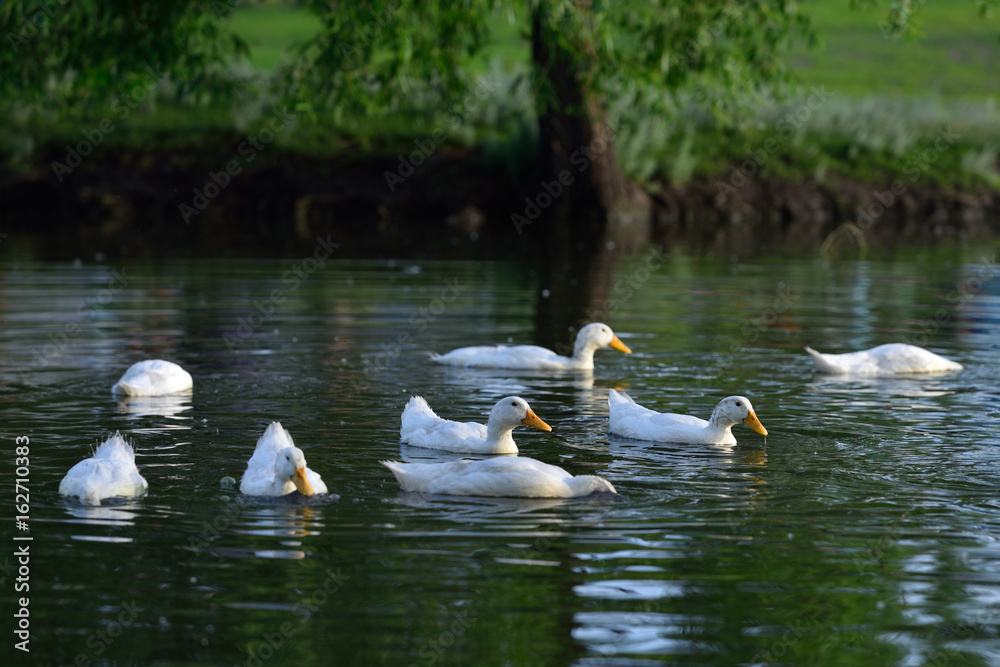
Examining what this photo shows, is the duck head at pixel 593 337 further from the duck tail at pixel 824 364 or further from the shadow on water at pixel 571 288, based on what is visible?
the duck tail at pixel 824 364

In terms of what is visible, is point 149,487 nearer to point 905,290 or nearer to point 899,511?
point 899,511

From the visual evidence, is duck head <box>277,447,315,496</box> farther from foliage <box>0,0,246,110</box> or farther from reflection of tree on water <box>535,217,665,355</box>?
foliage <box>0,0,246,110</box>

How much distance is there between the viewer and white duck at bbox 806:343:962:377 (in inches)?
545

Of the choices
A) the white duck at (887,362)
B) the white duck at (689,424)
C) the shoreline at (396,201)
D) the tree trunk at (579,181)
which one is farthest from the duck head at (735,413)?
the shoreline at (396,201)

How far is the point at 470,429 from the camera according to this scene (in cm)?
1045

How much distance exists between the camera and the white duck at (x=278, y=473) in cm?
855

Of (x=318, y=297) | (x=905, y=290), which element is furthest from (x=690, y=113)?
(x=318, y=297)

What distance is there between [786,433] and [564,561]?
3.95 meters

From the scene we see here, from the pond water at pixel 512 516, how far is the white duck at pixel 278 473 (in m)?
0.16

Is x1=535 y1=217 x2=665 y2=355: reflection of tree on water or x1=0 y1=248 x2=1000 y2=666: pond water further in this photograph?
x1=535 y1=217 x2=665 y2=355: reflection of tree on water

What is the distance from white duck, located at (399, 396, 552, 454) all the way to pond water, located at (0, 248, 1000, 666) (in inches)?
9.9

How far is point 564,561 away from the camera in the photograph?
7477 millimetres

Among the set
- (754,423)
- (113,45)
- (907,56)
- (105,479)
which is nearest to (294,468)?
(105,479)

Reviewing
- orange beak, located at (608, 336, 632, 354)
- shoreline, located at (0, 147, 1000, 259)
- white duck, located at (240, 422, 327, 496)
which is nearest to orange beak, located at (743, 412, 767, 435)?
white duck, located at (240, 422, 327, 496)
